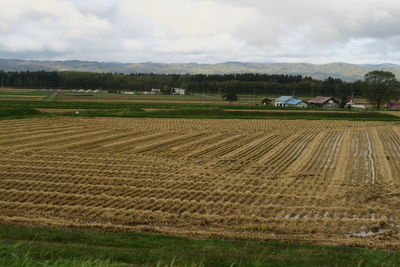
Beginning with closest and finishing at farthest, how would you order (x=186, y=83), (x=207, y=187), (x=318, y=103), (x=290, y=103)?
(x=207, y=187) < (x=290, y=103) < (x=318, y=103) < (x=186, y=83)

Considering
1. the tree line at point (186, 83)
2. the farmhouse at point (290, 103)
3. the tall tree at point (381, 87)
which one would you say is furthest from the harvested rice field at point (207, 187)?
the tree line at point (186, 83)

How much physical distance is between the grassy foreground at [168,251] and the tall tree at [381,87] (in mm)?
90446

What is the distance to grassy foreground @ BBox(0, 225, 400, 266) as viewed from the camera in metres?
8.92

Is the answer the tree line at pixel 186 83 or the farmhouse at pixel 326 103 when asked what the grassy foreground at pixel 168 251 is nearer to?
the farmhouse at pixel 326 103

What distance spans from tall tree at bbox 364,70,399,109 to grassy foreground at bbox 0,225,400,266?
3561 inches

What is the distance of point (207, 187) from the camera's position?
17688mm

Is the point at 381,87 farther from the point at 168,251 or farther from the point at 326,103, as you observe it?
the point at 168,251

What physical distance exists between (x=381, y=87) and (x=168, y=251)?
306 ft

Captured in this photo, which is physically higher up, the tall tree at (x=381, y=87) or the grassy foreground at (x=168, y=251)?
the tall tree at (x=381, y=87)

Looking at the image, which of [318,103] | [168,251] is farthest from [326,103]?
[168,251]

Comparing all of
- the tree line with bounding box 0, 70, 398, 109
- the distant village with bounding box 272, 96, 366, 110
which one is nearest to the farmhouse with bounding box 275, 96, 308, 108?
the distant village with bounding box 272, 96, 366, 110

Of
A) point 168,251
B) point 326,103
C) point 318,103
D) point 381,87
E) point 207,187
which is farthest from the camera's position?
point 318,103

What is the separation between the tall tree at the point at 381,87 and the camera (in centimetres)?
9125

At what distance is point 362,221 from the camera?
13.4 meters
